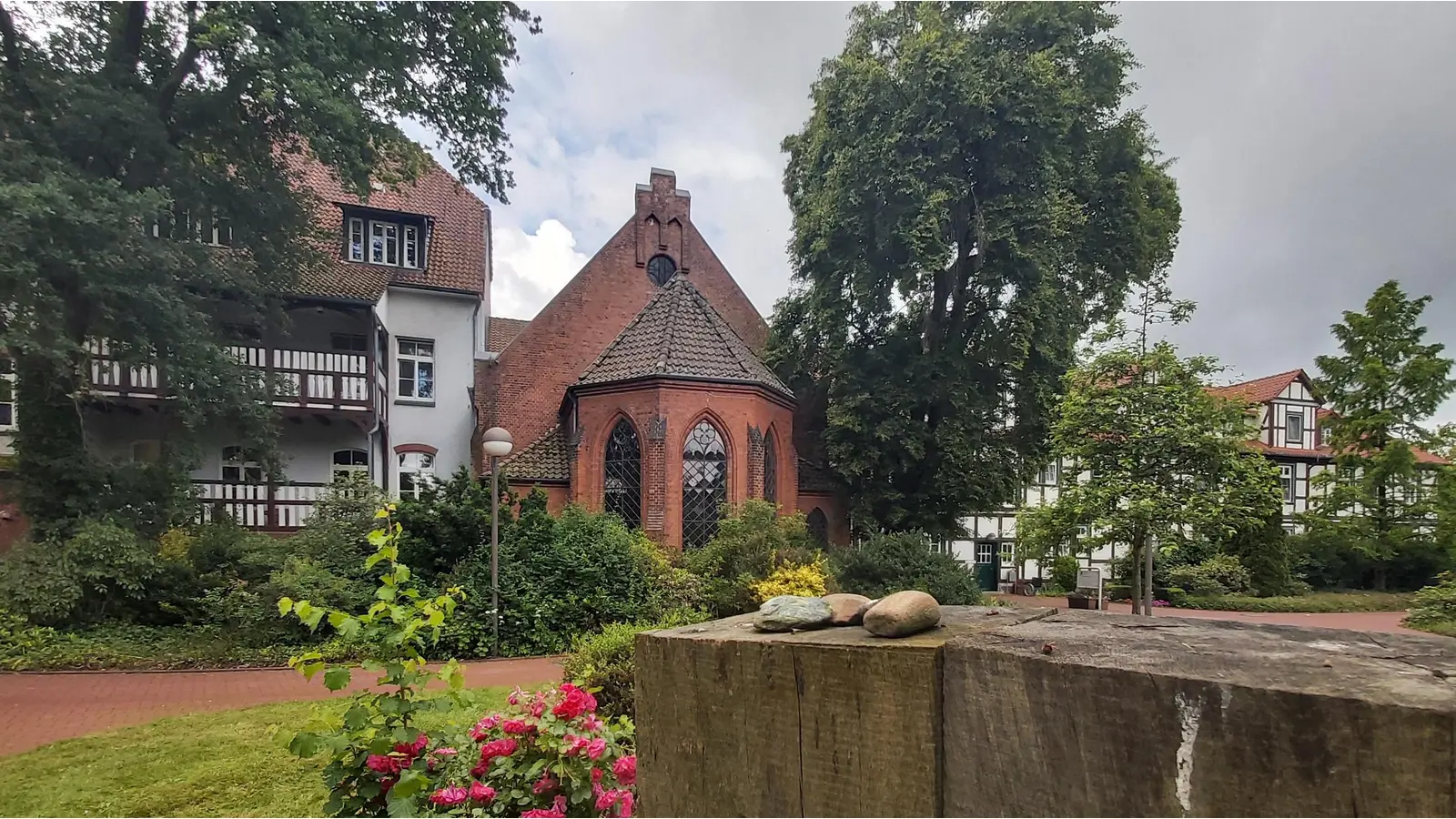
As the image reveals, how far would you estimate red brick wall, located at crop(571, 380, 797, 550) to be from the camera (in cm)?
1614

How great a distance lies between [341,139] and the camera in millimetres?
12969

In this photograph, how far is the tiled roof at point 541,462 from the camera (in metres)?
18.4

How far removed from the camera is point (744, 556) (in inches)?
489

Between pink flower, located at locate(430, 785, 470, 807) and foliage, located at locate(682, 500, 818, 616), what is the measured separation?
7.91 m

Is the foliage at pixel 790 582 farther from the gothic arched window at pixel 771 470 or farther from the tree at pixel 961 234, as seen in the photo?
the tree at pixel 961 234

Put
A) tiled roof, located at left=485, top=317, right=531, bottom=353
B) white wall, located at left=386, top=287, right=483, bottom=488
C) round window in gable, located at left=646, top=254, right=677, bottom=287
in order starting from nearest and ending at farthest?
white wall, located at left=386, top=287, right=483, bottom=488 → round window in gable, located at left=646, top=254, right=677, bottom=287 → tiled roof, located at left=485, top=317, right=531, bottom=353

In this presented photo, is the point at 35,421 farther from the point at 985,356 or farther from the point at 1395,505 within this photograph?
the point at 1395,505

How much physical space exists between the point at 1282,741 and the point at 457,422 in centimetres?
2146

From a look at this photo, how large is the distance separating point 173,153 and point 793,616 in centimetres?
1609

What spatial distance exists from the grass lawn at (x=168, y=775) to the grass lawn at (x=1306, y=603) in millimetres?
21875

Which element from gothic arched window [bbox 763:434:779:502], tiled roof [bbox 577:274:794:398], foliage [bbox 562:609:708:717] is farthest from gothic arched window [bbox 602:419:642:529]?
foliage [bbox 562:609:708:717]

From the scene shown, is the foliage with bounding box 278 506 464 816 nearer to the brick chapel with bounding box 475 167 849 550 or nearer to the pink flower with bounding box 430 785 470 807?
the pink flower with bounding box 430 785 470 807

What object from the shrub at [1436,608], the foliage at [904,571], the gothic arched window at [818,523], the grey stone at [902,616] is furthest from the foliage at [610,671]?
the shrub at [1436,608]

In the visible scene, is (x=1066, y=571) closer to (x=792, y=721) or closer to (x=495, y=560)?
(x=495, y=560)
